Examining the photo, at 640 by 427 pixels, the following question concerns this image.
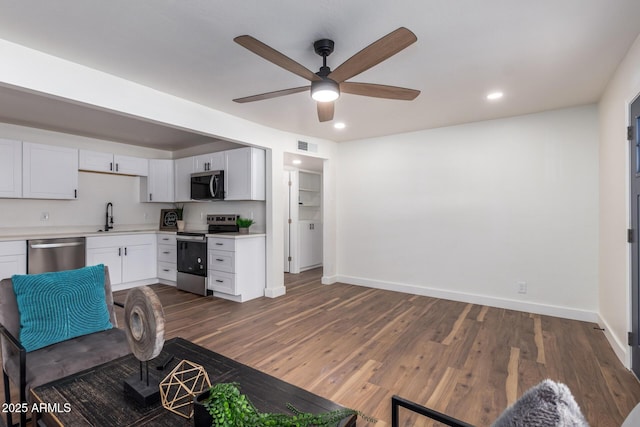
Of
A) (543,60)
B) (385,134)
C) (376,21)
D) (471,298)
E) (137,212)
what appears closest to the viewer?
(376,21)

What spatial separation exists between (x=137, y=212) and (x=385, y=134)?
4.49 m

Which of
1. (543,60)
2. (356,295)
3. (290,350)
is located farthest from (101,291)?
(543,60)

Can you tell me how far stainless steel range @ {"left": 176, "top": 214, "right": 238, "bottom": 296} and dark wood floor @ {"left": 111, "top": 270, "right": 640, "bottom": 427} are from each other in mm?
343

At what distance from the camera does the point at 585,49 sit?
2.31 metres

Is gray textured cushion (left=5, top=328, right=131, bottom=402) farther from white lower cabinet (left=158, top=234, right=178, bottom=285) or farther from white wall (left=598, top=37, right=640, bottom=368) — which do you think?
white wall (left=598, top=37, right=640, bottom=368)

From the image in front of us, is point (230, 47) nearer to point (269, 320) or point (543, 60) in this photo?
point (543, 60)

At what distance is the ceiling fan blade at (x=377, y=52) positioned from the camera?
1620 millimetres

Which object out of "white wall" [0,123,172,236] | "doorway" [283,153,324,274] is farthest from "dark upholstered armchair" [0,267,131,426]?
"doorway" [283,153,324,274]

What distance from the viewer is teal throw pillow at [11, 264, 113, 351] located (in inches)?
72.4

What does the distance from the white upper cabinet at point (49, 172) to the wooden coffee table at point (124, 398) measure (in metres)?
4.01

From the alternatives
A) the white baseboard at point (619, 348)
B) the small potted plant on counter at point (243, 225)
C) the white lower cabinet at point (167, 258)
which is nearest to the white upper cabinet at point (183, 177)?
the white lower cabinet at point (167, 258)

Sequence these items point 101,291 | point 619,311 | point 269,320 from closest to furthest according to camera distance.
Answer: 1. point 101,291
2. point 619,311
3. point 269,320

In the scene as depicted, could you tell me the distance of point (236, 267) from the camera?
4.23 m

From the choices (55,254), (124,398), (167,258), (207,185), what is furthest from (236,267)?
(124,398)
